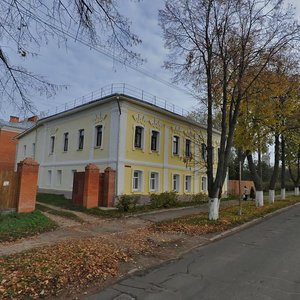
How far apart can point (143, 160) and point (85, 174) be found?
5.35 metres

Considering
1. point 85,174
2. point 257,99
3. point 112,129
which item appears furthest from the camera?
point 112,129

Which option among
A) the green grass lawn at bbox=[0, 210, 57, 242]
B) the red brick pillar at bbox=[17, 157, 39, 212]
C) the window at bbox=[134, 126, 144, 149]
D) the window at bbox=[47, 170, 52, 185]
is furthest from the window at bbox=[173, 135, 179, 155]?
the green grass lawn at bbox=[0, 210, 57, 242]

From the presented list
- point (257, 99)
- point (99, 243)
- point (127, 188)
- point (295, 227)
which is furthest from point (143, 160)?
point (99, 243)

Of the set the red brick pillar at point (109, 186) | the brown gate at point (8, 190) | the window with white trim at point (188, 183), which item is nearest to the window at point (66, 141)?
the red brick pillar at point (109, 186)

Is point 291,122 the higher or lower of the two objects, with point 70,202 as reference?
higher

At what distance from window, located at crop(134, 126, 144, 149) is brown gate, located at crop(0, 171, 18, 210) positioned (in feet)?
31.9

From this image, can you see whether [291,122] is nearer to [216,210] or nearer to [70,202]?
[216,210]

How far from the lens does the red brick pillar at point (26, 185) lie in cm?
1465

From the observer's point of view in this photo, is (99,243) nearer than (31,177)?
Yes

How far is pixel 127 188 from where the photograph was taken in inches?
850

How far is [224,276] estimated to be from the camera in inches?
267

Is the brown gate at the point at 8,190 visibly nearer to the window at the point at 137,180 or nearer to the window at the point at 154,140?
the window at the point at 137,180

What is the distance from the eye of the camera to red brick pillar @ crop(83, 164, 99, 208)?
739 inches

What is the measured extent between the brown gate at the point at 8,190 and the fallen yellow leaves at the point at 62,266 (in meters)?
5.89
